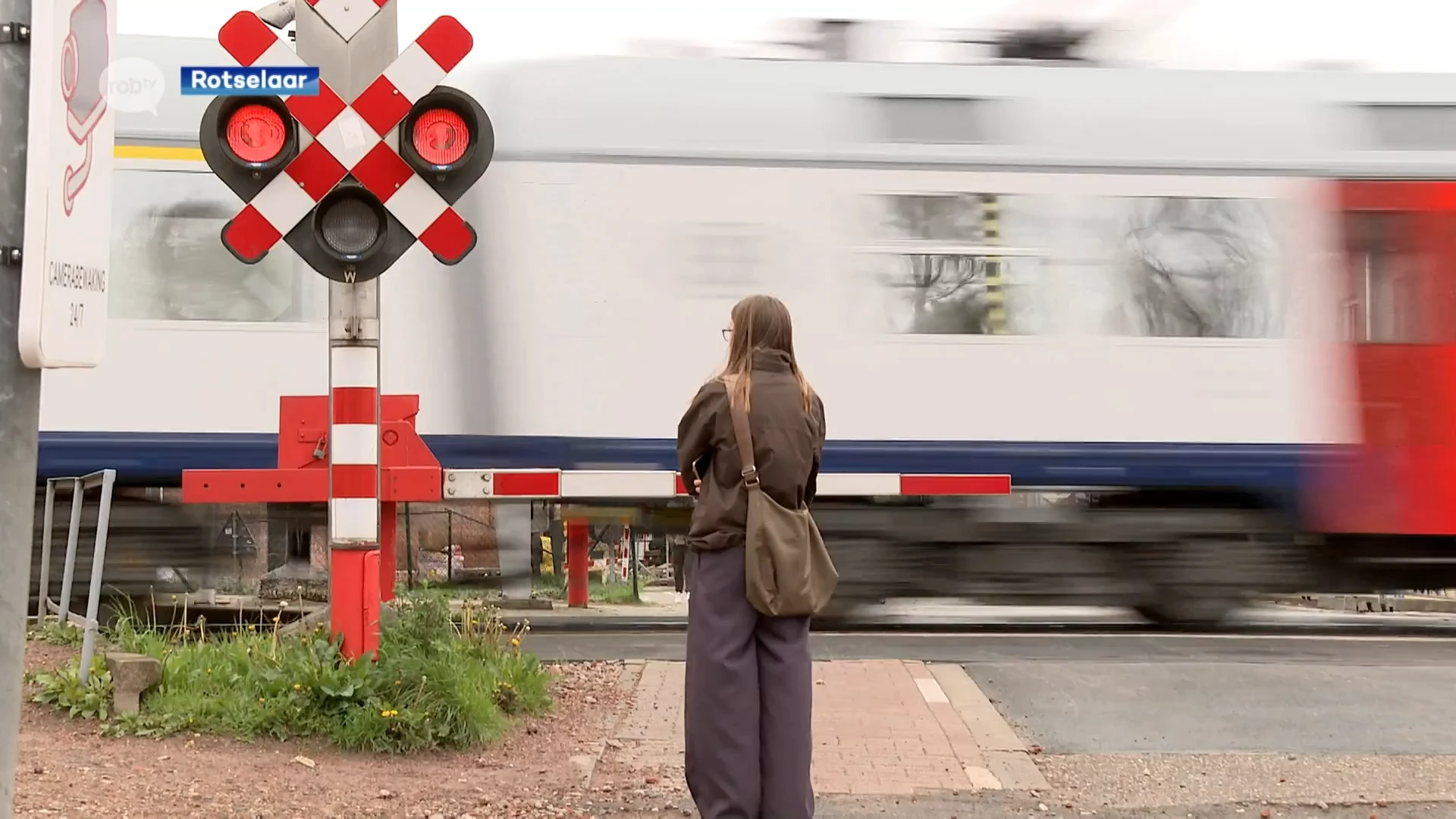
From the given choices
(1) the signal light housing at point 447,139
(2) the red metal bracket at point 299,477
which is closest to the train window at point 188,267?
(2) the red metal bracket at point 299,477

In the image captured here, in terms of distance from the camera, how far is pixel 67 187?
93.0 inches

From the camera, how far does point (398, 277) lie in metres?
8.73

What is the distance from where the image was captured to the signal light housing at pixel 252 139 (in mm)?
4988

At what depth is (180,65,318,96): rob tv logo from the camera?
14.6 feet

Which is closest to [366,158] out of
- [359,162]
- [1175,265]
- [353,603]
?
[359,162]

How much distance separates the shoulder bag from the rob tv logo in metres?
1.66

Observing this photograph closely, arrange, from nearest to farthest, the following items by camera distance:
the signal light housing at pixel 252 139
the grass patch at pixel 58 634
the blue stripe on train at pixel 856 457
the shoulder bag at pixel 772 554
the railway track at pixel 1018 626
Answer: the shoulder bag at pixel 772 554 < the signal light housing at pixel 252 139 < the grass patch at pixel 58 634 < the blue stripe on train at pixel 856 457 < the railway track at pixel 1018 626

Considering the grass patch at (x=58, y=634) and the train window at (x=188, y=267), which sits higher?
the train window at (x=188, y=267)

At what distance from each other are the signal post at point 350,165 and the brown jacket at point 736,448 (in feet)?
4.53

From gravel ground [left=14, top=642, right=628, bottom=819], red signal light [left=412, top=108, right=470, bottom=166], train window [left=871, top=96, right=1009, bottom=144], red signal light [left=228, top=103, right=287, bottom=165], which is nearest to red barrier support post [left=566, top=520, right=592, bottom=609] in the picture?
train window [left=871, top=96, right=1009, bottom=144]

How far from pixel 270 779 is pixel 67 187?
2.77 meters

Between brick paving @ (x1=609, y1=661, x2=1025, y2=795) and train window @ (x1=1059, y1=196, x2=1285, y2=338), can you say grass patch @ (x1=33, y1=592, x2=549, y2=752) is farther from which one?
train window @ (x1=1059, y1=196, x2=1285, y2=338)

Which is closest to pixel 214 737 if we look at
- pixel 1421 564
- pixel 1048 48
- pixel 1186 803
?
pixel 1186 803

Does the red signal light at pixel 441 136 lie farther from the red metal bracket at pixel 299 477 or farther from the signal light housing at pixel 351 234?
the red metal bracket at pixel 299 477
